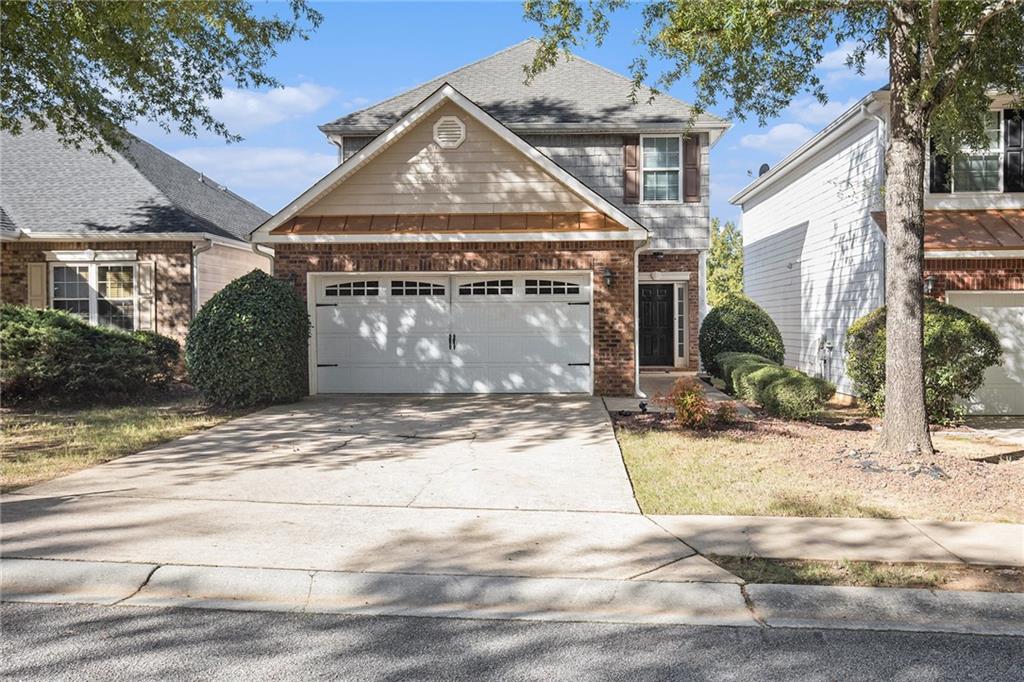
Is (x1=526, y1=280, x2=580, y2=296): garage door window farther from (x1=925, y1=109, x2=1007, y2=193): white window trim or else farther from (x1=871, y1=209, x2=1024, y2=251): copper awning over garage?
(x1=925, y1=109, x2=1007, y2=193): white window trim

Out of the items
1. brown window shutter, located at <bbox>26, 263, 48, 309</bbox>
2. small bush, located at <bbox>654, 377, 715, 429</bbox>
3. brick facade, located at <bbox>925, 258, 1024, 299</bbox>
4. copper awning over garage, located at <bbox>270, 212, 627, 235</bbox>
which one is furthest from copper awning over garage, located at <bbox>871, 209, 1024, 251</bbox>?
brown window shutter, located at <bbox>26, 263, 48, 309</bbox>

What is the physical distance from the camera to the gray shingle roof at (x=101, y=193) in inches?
656

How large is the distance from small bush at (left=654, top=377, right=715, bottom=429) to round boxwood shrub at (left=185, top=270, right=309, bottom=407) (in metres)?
6.43

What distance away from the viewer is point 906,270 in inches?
336

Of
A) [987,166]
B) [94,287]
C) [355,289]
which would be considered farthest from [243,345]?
[987,166]

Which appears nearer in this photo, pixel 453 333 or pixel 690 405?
pixel 690 405

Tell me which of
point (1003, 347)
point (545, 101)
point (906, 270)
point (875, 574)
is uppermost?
point (545, 101)

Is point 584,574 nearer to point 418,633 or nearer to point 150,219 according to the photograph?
point 418,633

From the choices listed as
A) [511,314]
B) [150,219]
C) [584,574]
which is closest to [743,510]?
[584,574]

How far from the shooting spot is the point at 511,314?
1396 cm

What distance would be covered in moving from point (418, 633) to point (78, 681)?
1683 mm

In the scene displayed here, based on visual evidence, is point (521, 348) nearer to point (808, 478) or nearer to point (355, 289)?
point (355, 289)

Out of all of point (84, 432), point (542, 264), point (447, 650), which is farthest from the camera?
point (542, 264)

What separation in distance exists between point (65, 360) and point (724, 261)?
35.1 metres
